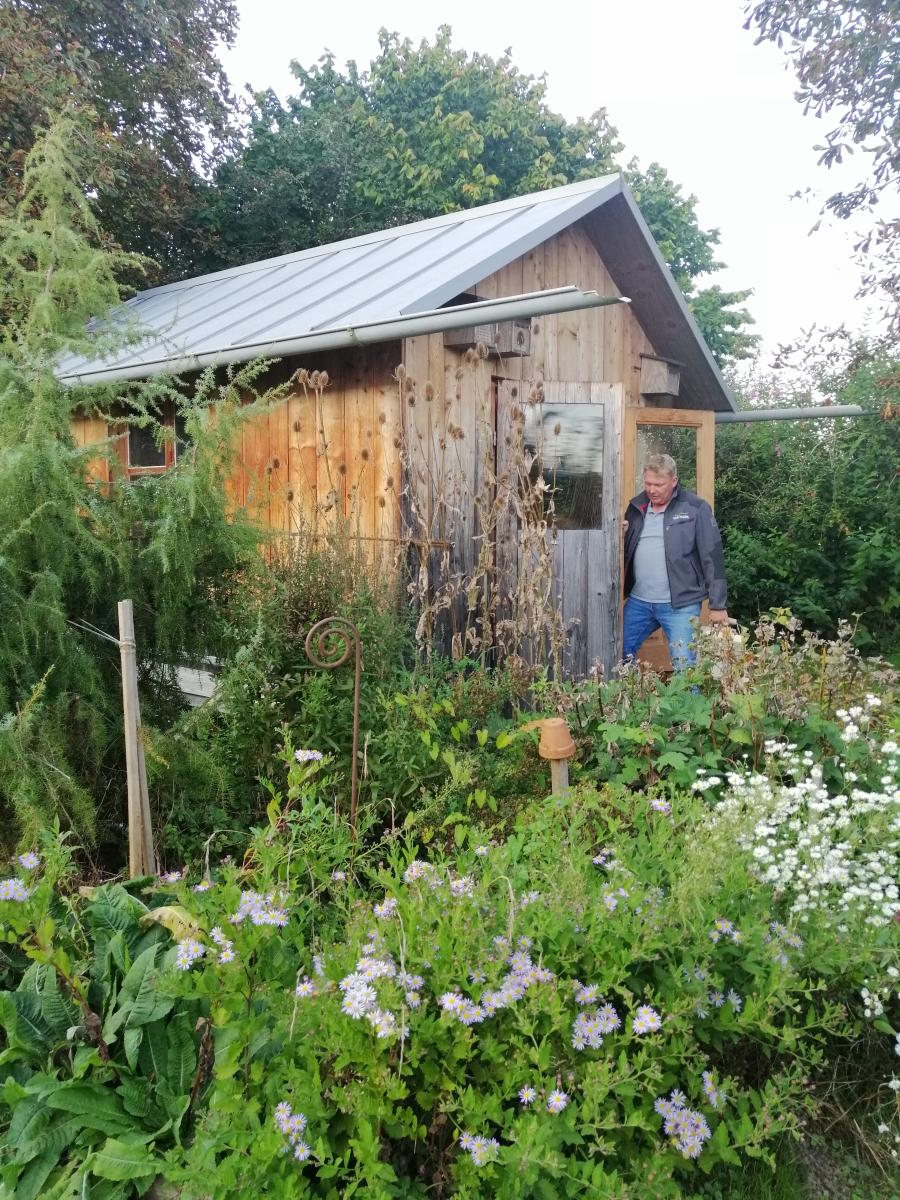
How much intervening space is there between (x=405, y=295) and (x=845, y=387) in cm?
727

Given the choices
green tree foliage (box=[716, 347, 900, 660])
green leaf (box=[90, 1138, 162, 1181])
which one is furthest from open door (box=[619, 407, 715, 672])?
green leaf (box=[90, 1138, 162, 1181])

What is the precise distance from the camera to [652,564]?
6.95m

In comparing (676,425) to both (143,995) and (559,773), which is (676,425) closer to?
(559,773)

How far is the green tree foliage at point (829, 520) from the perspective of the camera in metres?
10.4

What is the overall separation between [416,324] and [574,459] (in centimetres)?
229

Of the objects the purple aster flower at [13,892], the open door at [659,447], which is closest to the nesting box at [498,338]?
the open door at [659,447]

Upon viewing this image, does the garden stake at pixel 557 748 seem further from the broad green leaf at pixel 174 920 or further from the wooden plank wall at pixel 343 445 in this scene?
the wooden plank wall at pixel 343 445

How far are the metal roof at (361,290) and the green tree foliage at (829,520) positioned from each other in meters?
2.58

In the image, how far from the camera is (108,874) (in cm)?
381

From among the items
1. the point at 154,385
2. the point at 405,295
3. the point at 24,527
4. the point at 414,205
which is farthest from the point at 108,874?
the point at 414,205

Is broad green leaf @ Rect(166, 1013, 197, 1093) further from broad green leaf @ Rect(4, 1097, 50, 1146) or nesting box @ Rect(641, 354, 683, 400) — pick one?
nesting box @ Rect(641, 354, 683, 400)

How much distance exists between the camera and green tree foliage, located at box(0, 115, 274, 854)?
3.57 metres

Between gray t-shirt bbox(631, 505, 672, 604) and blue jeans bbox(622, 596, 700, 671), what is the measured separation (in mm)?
64

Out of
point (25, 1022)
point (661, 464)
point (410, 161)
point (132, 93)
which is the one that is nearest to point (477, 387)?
point (661, 464)
